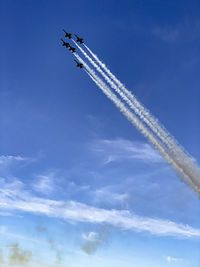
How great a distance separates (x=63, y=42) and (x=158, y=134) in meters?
57.3

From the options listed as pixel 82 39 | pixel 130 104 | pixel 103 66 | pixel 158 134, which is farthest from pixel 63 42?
pixel 158 134

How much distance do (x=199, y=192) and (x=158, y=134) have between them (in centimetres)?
2317

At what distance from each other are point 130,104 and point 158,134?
13.1 metres

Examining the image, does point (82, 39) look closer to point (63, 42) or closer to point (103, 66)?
point (63, 42)

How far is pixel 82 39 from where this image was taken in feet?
598

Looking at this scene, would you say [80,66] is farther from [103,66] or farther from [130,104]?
[130,104]

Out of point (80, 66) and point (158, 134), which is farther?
point (80, 66)

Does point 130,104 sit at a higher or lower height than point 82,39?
lower

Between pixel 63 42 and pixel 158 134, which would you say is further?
pixel 63 42

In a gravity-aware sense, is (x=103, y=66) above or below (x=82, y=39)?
below

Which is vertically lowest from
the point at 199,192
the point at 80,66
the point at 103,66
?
the point at 199,192

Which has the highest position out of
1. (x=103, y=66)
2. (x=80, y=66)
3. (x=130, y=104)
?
(x=80, y=66)

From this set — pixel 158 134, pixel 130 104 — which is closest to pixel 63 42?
pixel 130 104

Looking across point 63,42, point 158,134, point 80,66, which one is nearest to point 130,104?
point 158,134
